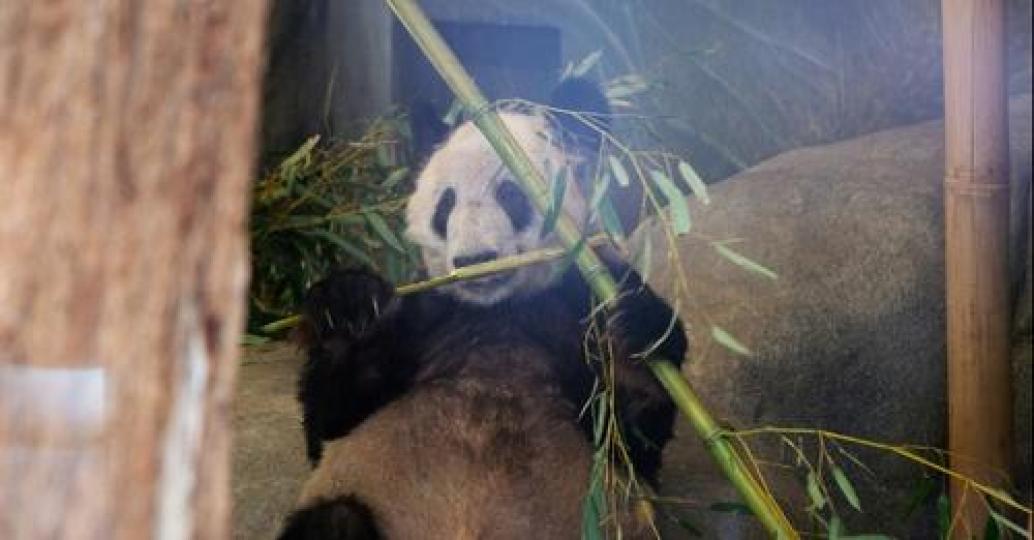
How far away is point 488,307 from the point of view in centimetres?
282

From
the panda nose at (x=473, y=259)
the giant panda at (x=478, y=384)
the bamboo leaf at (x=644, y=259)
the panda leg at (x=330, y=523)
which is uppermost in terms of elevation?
the bamboo leaf at (x=644, y=259)

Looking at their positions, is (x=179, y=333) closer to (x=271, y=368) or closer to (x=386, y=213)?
(x=386, y=213)

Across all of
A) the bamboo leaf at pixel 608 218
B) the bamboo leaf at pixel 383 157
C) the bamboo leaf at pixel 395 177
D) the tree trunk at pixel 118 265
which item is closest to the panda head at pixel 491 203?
the bamboo leaf at pixel 395 177

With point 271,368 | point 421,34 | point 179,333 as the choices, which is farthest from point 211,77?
point 271,368

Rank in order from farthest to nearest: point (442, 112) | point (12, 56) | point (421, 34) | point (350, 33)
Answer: point (350, 33), point (442, 112), point (421, 34), point (12, 56)

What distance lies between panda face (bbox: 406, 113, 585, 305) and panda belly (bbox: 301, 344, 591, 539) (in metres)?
0.19

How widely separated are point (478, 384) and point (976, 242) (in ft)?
3.24

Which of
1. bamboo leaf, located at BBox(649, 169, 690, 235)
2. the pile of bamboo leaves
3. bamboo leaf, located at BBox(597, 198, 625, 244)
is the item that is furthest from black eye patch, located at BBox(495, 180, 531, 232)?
the pile of bamboo leaves

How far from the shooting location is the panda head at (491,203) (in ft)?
9.09

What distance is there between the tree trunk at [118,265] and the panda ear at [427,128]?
197 centimetres

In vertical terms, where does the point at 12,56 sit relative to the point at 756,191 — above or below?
above

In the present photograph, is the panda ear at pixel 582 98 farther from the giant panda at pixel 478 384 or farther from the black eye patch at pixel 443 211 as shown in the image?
the black eye patch at pixel 443 211

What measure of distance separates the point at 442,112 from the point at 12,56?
7.52 feet

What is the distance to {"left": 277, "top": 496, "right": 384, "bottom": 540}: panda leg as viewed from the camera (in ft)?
8.27
